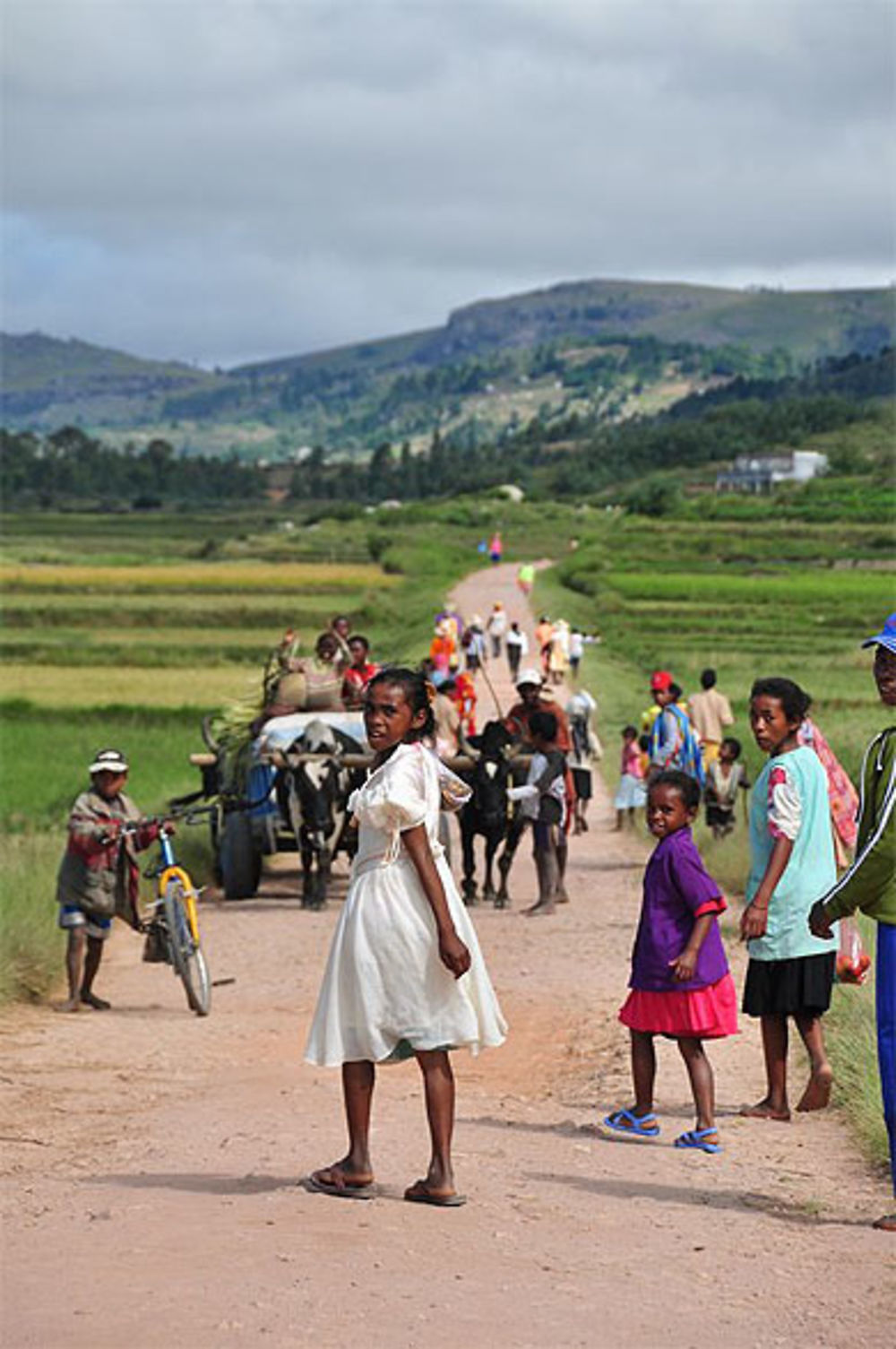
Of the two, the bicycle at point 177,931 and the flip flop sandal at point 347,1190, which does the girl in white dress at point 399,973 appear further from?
the bicycle at point 177,931

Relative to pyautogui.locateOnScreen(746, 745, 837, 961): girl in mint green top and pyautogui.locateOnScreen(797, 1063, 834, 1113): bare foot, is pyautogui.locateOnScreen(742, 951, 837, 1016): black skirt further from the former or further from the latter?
pyautogui.locateOnScreen(797, 1063, 834, 1113): bare foot

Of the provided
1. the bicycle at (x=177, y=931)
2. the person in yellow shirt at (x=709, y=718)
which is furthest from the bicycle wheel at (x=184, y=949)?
the person in yellow shirt at (x=709, y=718)

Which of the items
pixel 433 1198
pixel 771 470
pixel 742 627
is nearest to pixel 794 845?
pixel 433 1198

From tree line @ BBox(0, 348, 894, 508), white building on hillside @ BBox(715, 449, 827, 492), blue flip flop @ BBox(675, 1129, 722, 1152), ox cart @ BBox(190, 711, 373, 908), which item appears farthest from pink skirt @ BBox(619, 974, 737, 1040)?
tree line @ BBox(0, 348, 894, 508)

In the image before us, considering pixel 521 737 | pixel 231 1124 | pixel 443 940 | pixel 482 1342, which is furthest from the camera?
pixel 521 737

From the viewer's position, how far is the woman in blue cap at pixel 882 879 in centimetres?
709

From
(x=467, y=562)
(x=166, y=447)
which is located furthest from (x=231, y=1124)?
(x=166, y=447)

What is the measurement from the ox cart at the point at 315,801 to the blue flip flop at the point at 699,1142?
6873 mm

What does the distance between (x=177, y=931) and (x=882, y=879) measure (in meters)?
5.96

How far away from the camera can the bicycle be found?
1223 centimetres

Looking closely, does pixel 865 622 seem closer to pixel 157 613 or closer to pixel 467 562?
pixel 157 613

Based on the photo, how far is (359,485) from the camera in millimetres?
185250

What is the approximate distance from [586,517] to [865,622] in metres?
72.7

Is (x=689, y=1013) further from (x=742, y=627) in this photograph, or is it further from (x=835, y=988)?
(x=742, y=627)
